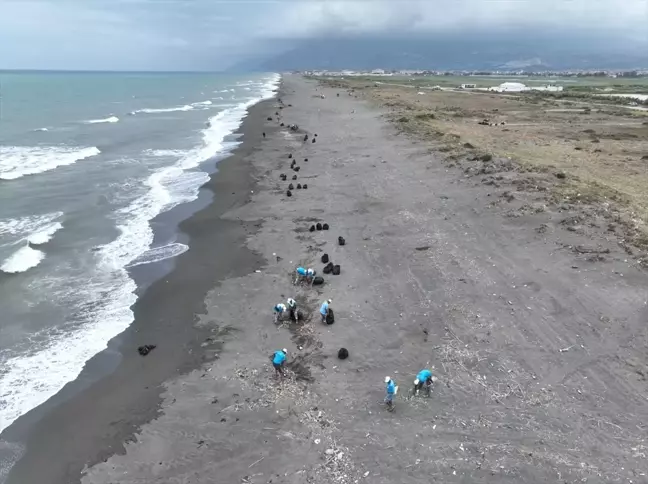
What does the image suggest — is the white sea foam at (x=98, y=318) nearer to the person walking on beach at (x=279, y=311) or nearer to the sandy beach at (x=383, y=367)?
the sandy beach at (x=383, y=367)

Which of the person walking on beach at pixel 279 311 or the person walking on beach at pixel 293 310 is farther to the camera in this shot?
the person walking on beach at pixel 279 311

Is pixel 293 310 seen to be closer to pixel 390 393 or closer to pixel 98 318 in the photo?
pixel 390 393

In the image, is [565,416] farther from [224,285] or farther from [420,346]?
[224,285]

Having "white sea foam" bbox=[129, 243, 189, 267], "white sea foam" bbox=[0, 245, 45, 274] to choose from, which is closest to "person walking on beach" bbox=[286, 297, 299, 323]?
"white sea foam" bbox=[129, 243, 189, 267]

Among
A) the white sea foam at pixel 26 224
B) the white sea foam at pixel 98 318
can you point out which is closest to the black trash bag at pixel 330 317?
the white sea foam at pixel 98 318

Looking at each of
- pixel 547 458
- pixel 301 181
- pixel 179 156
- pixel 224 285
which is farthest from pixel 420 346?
pixel 179 156

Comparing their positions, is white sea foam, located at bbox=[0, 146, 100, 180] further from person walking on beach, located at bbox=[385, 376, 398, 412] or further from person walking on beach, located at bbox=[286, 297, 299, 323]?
person walking on beach, located at bbox=[385, 376, 398, 412]
